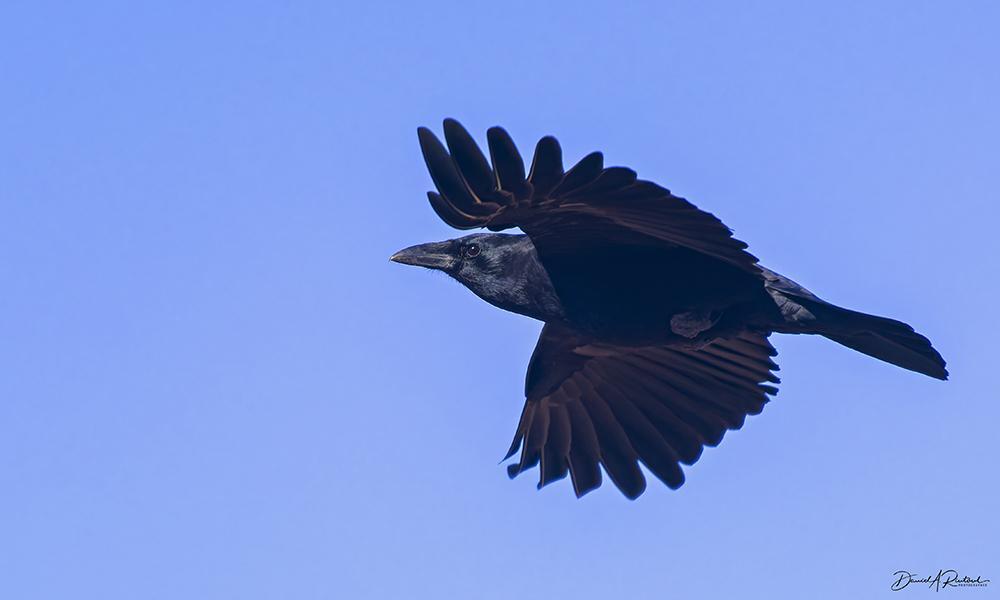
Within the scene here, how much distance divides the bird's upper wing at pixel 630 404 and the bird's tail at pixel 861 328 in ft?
Answer: 3.79

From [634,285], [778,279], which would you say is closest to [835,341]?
[778,279]

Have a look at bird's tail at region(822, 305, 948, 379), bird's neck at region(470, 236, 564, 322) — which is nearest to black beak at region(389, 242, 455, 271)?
bird's neck at region(470, 236, 564, 322)

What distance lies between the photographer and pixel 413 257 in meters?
9.84

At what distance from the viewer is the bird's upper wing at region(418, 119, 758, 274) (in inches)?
308

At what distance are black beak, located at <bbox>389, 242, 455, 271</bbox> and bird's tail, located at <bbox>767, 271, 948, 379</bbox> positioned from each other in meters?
2.03

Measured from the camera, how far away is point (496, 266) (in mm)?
9508

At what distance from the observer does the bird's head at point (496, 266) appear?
30.6 ft

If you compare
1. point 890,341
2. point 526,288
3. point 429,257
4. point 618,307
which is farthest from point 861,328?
point 429,257

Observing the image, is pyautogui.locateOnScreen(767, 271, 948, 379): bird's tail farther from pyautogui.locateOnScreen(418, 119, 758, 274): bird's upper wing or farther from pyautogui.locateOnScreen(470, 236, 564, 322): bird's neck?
pyautogui.locateOnScreen(470, 236, 564, 322): bird's neck

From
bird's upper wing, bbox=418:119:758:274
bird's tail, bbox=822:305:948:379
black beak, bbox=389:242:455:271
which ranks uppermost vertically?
black beak, bbox=389:242:455:271

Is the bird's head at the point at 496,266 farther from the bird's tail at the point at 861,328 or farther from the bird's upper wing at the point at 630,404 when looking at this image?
the bird's tail at the point at 861,328

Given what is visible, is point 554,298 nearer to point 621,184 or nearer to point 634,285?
point 634,285

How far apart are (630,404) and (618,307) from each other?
5.72ft

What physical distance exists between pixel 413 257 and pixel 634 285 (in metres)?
1.51
